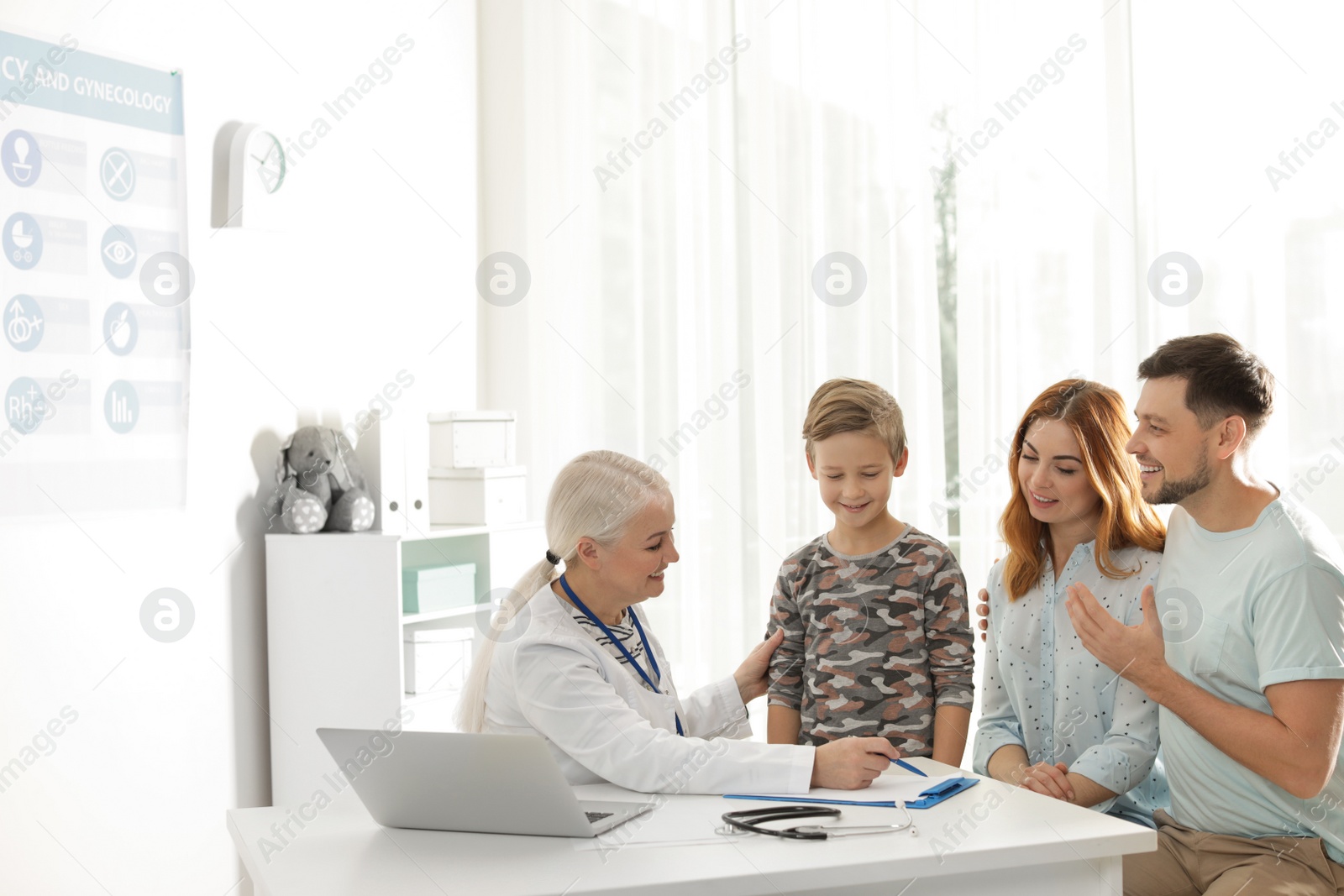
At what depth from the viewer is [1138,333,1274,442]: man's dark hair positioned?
1.86 metres

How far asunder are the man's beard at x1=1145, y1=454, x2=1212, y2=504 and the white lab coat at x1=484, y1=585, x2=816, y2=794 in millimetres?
752

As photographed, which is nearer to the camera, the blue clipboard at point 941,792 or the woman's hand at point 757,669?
the blue clipboard at point 941,792

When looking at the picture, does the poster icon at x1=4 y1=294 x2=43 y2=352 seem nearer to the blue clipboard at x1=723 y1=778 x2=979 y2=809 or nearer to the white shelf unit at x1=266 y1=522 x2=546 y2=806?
the white shelf unit at x1=266 y1=522 x2=546 y2=806

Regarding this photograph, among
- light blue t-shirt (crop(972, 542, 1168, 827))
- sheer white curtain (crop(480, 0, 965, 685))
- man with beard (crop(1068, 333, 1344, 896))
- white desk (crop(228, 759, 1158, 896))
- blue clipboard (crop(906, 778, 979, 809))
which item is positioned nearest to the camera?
white desk (crop(228, 759, 1158, 896))

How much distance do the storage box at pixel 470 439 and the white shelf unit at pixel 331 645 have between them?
0.80 feet

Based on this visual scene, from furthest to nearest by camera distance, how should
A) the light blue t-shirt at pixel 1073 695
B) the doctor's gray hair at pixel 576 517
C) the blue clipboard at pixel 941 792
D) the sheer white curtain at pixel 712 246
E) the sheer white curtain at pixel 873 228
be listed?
the sheer white curtain at pixel 712 246 < the sheer white curtain at pixel 873 228 < the light blue t-shirt at pixel 1073 695 < the doctor's gray hair at pixel 576 517 < the blue clipboard at pixel 941 792

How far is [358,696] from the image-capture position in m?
3.07

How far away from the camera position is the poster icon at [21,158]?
2586mm

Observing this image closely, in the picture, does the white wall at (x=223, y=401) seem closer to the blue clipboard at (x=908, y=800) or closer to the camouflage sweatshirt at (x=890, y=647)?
the camouflage sweatshirt at (x=890, y=647)

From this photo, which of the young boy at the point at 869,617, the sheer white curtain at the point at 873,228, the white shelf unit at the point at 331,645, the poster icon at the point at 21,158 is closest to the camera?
the young boy at the point at 869,617

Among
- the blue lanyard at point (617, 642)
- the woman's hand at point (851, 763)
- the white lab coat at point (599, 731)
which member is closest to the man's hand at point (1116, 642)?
the woman's hand at point (851, 763)

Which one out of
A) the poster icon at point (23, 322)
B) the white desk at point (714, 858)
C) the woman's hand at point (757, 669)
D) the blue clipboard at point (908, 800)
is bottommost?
the white desk at point (714, 858)

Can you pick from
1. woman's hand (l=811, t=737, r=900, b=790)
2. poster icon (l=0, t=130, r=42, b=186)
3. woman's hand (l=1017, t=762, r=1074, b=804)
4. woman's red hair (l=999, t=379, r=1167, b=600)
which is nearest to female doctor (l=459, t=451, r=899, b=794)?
woman's hand (l=811, t=737, r=900, b=790)

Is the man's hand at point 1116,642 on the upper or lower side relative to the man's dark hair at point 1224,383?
lower
